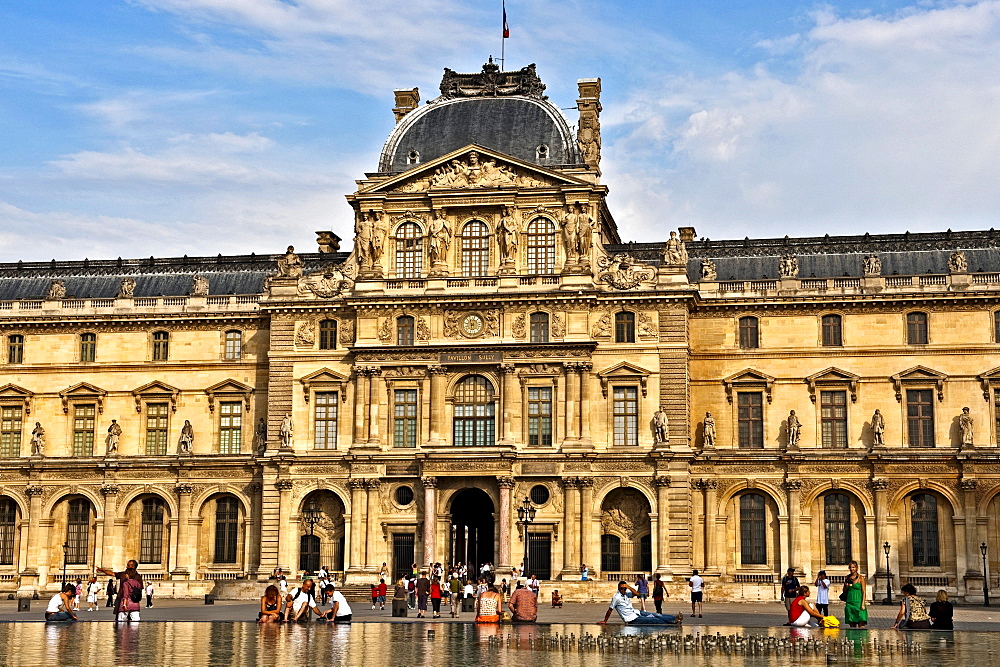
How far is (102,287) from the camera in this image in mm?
81438

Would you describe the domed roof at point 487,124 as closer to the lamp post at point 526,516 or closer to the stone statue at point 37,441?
the lamp post at point 526,516

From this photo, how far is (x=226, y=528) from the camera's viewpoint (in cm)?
7581

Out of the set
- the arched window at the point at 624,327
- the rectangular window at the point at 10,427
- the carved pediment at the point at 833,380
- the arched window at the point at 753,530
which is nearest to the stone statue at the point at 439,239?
the arched window at the point at 624,327

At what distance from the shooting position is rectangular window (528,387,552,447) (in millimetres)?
70625

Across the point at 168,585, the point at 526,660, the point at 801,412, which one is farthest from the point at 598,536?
the point at 526,660

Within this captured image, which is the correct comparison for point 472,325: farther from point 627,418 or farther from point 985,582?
point 985,582

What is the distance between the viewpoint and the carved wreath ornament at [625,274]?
7119 cm

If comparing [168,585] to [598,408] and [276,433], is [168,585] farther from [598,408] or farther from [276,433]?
[598,408]

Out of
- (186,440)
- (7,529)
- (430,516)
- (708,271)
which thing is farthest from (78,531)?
(708,271)

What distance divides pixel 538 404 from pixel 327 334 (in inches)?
454

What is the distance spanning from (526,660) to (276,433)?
43360 mm

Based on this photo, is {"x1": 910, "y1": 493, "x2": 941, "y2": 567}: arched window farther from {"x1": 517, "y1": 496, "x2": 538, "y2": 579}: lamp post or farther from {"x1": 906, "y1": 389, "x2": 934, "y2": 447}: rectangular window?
{"x1": 517, "y1": 496, "x2": 538, "y2": 579}: lamp post

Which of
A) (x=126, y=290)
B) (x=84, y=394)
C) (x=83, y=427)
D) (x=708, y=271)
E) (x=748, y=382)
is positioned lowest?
(x=83, y=427)

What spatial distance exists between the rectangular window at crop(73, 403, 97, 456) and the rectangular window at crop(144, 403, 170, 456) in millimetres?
3076
